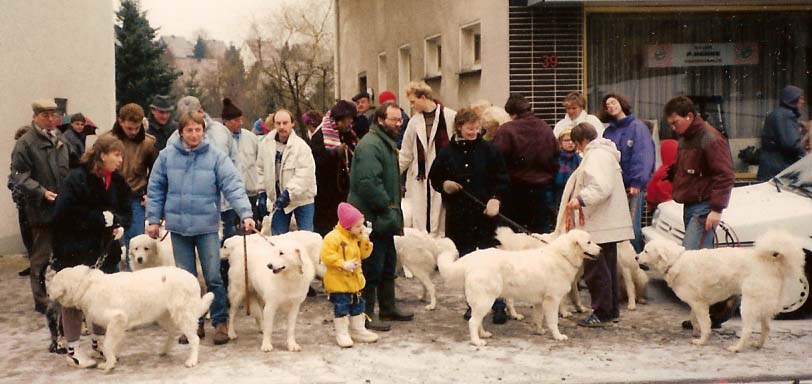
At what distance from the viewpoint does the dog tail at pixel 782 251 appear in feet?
26.2

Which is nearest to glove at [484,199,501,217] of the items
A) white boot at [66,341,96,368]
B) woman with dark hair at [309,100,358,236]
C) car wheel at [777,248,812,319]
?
woman with dark hair at [309,100,358,236]

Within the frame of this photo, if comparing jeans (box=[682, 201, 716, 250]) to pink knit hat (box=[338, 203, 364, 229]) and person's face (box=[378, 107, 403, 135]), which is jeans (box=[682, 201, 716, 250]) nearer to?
person's face (box=[378, 107, 403, 135])

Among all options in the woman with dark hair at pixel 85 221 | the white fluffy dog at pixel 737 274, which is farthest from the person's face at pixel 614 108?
the woman with dark hair at pixel 85 221

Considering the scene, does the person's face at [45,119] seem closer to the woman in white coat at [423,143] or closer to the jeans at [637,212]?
the woman in white coat at [423,143]

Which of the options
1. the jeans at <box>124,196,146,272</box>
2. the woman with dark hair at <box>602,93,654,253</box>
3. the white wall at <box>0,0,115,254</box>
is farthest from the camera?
the white wall at <box>0,0,115,254</box>

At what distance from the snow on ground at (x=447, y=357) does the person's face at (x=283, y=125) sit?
1.99 metres

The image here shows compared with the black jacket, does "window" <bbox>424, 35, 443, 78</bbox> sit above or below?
above

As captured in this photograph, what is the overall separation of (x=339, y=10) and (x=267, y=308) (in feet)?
70.7

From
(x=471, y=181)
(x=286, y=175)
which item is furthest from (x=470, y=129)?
(x=286, y=175)

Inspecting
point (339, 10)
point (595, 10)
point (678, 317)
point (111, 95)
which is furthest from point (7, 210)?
point (339, 10)

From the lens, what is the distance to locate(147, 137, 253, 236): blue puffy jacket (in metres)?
8.44

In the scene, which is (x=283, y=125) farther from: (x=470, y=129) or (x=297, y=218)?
(x=470, y=129)

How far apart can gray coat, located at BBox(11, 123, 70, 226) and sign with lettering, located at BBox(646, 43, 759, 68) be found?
874 centimetres

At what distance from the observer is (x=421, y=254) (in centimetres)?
1016
